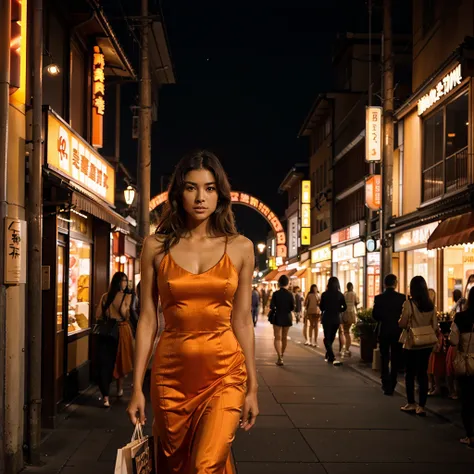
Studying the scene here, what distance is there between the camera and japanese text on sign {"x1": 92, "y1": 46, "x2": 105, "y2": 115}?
44.7 ft

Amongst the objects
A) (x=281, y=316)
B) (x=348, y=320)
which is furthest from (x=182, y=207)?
(x=348, y=320)

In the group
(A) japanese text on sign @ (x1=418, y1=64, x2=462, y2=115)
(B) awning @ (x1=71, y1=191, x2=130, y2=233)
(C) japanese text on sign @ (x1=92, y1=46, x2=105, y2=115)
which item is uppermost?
(A) japanese text on sign @ (x1=418, y1=64, x2=462, y2=115)

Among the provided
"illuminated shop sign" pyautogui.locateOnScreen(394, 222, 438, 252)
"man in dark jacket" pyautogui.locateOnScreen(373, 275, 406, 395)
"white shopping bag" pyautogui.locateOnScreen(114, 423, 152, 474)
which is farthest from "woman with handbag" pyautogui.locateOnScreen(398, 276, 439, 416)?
"white shopping bag" pyautogui.locateOnScreen(114, 423, 152, 474)

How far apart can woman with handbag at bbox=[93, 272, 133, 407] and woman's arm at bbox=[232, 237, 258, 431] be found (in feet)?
24.1

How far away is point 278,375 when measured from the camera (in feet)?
48.9

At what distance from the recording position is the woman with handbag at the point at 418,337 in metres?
10.2

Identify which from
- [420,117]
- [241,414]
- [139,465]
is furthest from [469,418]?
[420,117]

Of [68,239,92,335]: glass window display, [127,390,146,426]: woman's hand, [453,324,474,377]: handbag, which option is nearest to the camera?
[127,390,146,426]: woman's hand

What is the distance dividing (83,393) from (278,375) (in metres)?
4.32

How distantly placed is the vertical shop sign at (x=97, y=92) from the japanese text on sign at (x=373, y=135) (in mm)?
8704

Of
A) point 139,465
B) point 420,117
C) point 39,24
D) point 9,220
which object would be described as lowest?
point 139,465

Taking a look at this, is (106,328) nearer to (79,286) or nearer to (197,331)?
(79,286)

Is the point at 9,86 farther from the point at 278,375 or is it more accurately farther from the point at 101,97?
the point at 278,375

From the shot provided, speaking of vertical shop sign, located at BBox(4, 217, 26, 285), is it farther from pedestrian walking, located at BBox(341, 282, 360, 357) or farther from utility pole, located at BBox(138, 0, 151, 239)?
pedestrian walking, located at BBox(341, 282, 360, 357)
